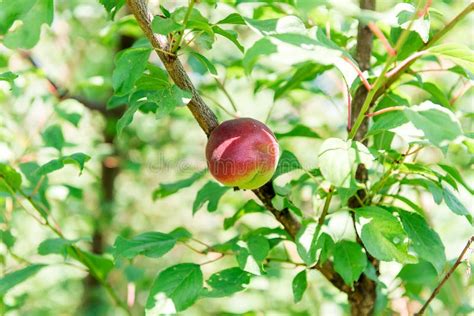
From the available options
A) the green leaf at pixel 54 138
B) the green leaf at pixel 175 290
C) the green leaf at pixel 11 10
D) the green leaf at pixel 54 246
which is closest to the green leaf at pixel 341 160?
the green leaf at pixel 175 290

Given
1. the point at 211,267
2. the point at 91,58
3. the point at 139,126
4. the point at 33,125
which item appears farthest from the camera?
the point at 211,267

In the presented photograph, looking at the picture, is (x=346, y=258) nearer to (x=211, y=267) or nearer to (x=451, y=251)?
(x=451, y=251)

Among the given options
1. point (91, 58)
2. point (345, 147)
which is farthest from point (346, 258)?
point (91, 58)

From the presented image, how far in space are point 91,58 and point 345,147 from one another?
2.74 metres

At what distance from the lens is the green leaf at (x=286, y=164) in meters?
1.07

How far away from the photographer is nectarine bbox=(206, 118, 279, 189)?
970mm

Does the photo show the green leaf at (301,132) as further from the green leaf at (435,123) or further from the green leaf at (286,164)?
the green leaf at (435,123)

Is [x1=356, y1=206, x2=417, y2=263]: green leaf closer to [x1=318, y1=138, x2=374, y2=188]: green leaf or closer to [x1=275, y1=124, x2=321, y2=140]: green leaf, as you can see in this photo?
[x1=318, y1=138, x2=374, y2=188]: green leaf

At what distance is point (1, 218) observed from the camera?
1.44 metres

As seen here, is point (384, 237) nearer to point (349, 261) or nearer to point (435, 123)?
point (349, 261)

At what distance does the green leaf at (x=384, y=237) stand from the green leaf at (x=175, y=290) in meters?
0.33

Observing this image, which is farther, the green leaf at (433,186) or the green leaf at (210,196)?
the green leaf at (210,196)

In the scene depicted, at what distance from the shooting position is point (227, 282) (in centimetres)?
109

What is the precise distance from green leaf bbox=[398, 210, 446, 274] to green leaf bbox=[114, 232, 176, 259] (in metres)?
0.44
